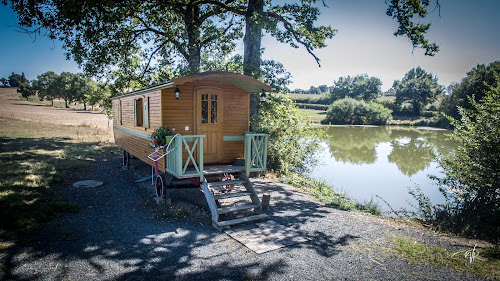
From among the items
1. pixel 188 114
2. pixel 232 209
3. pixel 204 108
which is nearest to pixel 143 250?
pixel 232 209

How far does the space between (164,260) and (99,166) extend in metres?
8.80

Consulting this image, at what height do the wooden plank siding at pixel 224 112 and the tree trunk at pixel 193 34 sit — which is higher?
the tree trunk at pixel 193 34

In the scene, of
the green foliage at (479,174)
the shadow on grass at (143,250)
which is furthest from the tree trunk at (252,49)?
the green foliage at (479,174)

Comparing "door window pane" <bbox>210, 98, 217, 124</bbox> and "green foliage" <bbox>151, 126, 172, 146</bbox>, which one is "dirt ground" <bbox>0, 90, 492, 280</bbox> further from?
"door window pane" <bbox>210, 98, 217, 124</bbox>

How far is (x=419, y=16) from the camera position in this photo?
35.2ft

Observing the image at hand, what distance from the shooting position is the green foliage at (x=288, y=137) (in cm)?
1241

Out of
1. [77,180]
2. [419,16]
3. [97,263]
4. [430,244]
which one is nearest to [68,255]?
[97,263]

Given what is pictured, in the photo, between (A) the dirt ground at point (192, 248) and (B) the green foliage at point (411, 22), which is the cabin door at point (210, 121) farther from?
(B) the green foliage at point (411, 22)

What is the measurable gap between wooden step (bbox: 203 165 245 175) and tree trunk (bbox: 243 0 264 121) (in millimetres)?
4695

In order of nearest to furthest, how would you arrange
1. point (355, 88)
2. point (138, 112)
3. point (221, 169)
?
point (221, 169), point (138, 112), point (355, 88)

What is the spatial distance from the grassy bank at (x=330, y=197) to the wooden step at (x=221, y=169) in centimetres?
307

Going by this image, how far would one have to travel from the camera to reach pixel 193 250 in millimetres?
4867

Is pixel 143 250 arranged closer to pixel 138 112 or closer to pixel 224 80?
pixel 224 80

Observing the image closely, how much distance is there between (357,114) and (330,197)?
145 ft
